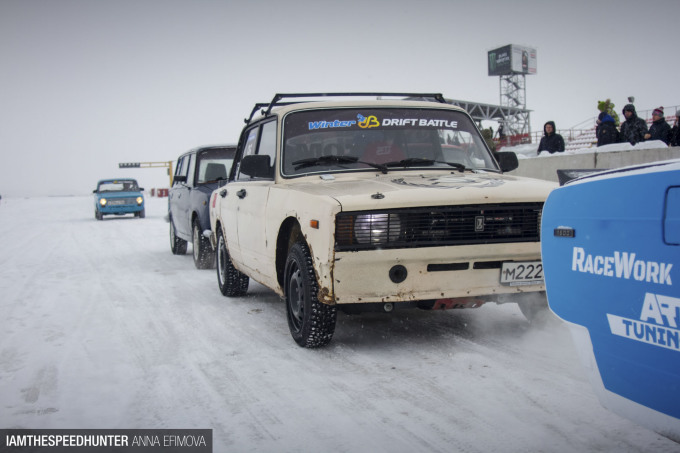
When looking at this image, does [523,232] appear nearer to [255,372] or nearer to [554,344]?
[554,344]

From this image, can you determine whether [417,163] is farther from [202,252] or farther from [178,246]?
[178,246]

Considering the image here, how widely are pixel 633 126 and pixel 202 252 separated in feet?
25.6

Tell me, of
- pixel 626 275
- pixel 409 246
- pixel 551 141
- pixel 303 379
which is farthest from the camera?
pixel 551 141

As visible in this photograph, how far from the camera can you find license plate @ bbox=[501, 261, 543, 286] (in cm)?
416

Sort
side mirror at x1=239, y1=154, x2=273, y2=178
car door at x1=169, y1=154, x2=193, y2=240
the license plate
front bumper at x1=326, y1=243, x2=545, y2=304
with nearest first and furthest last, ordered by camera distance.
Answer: front bumper at x1=326, y1=243, x2=545, y2=304, the license plate, side mirror at x1=239, y1=154, x2=273, y2=178, car door at x1=169, y1=154, x2=193, y2=240

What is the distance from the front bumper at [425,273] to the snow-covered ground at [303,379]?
451 millimetres

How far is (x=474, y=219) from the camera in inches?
162

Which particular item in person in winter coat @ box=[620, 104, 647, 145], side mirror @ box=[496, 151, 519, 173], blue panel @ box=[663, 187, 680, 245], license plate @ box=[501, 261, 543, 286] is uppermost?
person in winter coat @ box=[620, 104, 647, 145]

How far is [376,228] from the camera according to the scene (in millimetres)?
4004

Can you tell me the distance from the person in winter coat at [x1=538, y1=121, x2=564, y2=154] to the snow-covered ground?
255 inches

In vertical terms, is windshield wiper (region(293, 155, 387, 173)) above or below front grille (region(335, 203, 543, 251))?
above

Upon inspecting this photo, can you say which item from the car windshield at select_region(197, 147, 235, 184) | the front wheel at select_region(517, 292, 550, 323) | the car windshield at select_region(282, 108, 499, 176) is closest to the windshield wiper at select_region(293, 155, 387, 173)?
the car windshield at select_region(282, 108, 499, 176)

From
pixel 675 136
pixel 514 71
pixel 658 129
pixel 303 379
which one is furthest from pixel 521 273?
pixel 514 71

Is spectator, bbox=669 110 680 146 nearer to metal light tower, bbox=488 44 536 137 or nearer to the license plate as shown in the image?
the license plate
